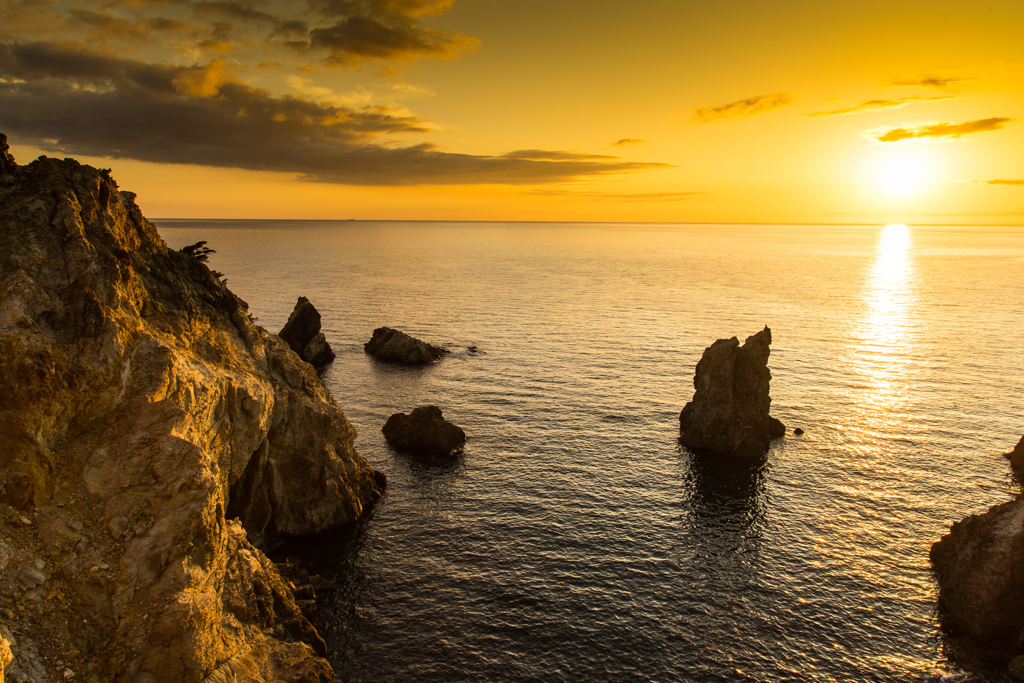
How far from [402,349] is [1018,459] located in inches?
3033

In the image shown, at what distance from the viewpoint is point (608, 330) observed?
11494 centimetres

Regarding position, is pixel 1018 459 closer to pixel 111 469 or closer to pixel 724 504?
pixel 724 504

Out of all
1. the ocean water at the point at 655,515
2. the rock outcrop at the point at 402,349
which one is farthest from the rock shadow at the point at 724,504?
the rock outcrop at the point at 402,349

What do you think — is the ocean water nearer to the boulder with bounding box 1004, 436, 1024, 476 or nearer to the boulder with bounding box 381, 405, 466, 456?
the boulder with bounding box 1004, 436, 1024, 476

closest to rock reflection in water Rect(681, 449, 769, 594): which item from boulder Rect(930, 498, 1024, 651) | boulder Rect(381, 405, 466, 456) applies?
boulder Rect(930, 498, 1024, 651)

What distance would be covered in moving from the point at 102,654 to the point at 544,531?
30.9 metres

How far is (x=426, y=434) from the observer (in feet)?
201

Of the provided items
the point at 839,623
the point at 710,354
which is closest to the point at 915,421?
the point at 710,354

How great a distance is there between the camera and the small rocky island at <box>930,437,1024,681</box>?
3472 cm

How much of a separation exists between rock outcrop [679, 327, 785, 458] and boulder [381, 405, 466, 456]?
25317 mm

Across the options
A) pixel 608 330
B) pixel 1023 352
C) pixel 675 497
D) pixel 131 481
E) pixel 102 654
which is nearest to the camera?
pixel 102 654

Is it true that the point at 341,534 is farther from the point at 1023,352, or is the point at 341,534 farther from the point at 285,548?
the point at 1023,352

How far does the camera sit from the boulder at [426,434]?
6091 cm

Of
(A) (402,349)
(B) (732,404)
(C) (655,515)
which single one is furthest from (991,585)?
(A) (402,349)
